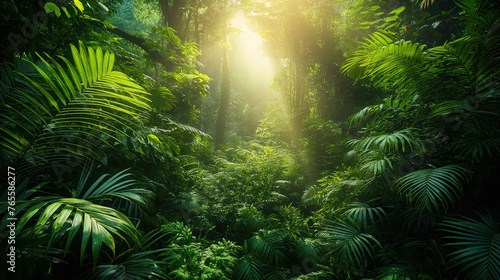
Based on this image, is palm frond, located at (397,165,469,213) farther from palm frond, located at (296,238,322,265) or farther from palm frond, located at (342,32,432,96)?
palm frond, located at (296,238,322,265)

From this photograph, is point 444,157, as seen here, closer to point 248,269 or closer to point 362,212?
point 362,212

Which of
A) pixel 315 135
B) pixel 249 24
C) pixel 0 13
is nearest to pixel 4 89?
pixel 0 13

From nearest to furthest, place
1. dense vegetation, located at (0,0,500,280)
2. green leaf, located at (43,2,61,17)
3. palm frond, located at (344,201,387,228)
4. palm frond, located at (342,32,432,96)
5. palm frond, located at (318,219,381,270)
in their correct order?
1. green leaf, located at (43,2,61,17)
2. dense vegetation, located at (0,0,500,280)
3. palm frond, located at (318,219,381,270)
4. palm frond, located at (344,201,387,228)
5. palm frond, located at (342,32,432,96)

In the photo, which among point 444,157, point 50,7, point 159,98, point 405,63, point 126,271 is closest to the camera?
point 50,7

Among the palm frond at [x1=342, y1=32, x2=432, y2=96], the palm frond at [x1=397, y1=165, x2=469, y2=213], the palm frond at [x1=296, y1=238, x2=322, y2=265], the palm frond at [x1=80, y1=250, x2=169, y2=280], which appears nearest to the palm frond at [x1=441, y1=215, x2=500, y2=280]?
the palm frond at [x1=397, y1=165, x2=469, y2=213]

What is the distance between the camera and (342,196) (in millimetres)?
3119

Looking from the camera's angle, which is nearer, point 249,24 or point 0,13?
point 0,13

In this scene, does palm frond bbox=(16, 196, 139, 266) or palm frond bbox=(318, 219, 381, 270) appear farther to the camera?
palm frond bbox=(318, 219, 381, 270)

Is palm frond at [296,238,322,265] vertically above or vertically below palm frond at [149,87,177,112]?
below

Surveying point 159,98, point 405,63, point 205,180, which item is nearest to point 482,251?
point 405,63

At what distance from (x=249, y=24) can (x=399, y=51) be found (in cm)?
630

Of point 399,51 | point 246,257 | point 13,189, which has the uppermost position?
point 399,51

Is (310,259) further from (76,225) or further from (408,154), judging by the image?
(76,225)

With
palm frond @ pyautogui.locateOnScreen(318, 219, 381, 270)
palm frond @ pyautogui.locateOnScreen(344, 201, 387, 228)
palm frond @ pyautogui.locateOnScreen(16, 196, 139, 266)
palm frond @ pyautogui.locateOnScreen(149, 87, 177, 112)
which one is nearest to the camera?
palm frond @ pyautogui.locateOnScreen(16, 196, 139, 266)
